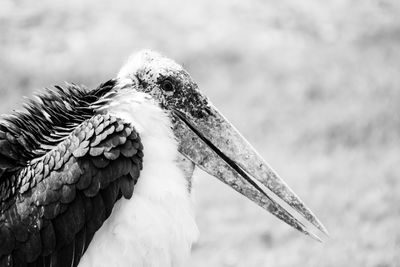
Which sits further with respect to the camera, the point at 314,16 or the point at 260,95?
the point at 314,16

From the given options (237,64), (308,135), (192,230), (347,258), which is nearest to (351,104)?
(308,135)

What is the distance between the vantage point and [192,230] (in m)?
4.23

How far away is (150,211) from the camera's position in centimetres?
400

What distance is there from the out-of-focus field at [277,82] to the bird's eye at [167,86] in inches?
124

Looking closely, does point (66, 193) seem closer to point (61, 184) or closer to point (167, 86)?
point (61, 184)

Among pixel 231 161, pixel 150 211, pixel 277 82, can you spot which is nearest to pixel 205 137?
pixel 231 161

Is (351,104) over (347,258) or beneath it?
over

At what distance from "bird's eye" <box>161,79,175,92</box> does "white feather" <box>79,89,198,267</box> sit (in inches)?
3.8

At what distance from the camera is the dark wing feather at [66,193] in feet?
12.5

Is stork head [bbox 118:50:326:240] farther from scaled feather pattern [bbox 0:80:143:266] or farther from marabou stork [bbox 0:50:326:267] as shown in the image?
scaled feather pattern [bbox 0:80:143:266]

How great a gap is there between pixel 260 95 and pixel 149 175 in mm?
6479

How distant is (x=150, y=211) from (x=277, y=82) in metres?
6.84

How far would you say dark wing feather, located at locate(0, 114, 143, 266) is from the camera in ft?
12.5

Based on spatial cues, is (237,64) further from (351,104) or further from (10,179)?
(10,179)
